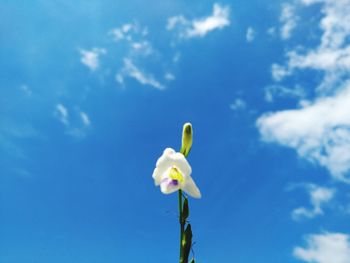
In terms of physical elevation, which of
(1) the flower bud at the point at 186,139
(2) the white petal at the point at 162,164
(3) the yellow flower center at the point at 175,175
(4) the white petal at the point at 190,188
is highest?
(1) the flower bud at the point at 186,139

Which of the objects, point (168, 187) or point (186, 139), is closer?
point (168, 187)

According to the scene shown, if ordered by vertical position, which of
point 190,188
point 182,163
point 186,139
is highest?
point 186,139

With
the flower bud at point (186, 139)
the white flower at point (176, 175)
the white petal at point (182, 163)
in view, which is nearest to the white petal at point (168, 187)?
the white flower at point (176, 175)

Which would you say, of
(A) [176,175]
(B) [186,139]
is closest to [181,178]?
(A) [176,175]

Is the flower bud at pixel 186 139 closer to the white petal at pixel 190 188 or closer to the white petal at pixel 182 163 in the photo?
the white petal at pixel 182 163

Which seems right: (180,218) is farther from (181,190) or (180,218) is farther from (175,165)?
(175,165)

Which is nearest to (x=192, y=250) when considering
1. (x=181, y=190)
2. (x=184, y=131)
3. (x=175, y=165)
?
(x=181, y=190)

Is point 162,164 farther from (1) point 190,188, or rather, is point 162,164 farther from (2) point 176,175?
(1) point 190,188
